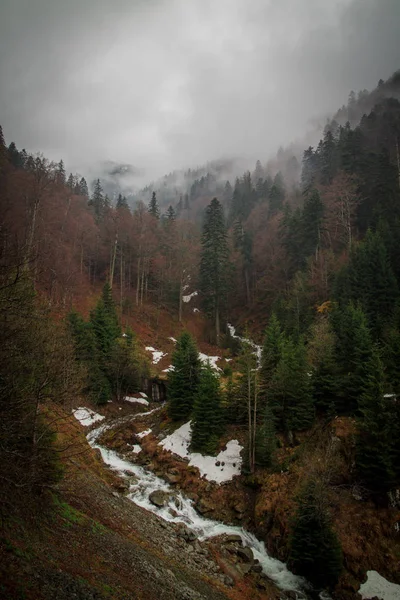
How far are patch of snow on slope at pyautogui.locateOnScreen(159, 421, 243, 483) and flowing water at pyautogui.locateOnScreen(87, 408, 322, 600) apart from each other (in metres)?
3.19

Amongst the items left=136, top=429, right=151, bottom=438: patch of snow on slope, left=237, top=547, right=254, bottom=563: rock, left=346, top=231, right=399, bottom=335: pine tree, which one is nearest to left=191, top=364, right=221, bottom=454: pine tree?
left=136, top=429, right=151, bottom=438: patch of snow on slope

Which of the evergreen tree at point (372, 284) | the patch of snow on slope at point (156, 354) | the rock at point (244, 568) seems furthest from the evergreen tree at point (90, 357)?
the evergreen tree at point (372, 284)

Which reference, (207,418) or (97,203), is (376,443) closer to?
(207,418)

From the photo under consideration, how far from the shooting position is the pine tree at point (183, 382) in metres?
32.4

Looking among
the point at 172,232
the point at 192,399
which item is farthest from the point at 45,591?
the point at 172,232

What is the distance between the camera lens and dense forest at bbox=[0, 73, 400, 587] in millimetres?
11227

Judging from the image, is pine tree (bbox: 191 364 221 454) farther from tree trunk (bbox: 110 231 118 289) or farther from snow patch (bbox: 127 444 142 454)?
tree trunk (bbox: 110 231 118 289)

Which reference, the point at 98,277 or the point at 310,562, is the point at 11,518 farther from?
the point at 98,277

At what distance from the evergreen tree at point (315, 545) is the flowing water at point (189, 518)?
2.81ft

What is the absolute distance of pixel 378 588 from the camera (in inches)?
595

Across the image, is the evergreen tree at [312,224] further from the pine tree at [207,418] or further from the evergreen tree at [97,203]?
the evergreen tree at [97,203]

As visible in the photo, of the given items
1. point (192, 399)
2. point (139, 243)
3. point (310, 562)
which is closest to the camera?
point (310, 562)

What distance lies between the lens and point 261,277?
2702 inches

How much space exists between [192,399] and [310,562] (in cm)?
1821
